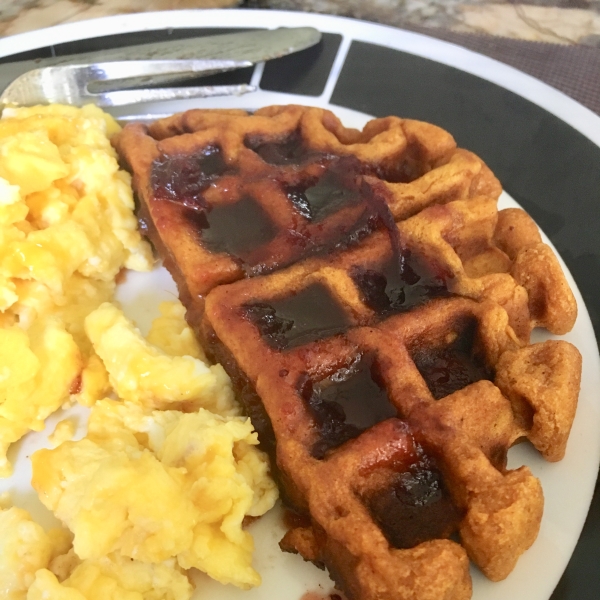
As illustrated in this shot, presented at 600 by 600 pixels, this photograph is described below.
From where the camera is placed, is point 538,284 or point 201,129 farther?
point 201,129

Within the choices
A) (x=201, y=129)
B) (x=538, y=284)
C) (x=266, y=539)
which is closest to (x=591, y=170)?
(x=538, y=284)

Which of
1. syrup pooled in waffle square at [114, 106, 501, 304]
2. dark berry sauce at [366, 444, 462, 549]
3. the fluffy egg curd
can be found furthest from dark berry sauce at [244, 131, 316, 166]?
dark berry sauce at [366, 444, 462, 549]

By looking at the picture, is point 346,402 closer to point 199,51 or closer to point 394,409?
point 394,409

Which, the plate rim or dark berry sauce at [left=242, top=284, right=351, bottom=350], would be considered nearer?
dark berry sauce at [left=242, top=284, right=351, bottom=350]

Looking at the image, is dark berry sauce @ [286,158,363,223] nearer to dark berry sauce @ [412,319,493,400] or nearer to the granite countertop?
dark berry sauce @ [412,319,493,400]

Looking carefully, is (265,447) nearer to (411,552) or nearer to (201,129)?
(411,552)

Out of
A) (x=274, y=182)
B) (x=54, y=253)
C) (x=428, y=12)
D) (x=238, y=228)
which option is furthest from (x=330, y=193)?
(x=428, y=12)
